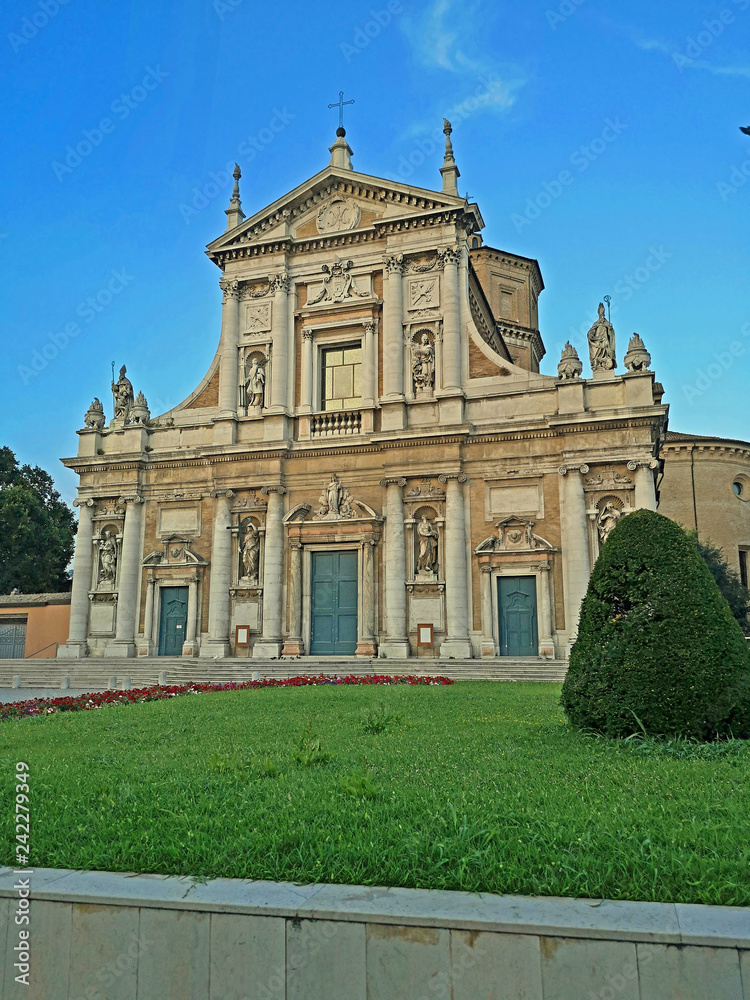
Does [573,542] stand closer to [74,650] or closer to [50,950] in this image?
[74,650]

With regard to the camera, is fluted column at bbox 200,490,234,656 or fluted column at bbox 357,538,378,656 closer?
fluted column at bbox 357,538,378,656

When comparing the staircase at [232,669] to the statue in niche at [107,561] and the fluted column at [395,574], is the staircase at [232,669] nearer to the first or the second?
the fluted column at [395,574]

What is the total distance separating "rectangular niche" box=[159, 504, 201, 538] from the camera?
29.1 m

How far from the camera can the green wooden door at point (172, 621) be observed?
28547 mm

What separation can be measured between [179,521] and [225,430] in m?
3.90

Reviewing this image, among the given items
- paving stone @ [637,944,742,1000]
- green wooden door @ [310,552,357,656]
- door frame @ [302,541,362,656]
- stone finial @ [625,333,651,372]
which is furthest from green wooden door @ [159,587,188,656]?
paving stone @ [637,944,742,1000]

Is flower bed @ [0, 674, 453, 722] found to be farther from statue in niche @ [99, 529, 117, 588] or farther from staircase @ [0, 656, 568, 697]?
statue in niche @ [99, 529, 117, 588]

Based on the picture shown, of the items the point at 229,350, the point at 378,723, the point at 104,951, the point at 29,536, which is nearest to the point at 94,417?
the point at 229,350

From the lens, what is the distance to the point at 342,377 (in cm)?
2939

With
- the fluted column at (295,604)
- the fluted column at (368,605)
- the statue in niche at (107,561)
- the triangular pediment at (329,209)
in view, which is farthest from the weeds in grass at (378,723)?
the triangular pediment at (329,209)

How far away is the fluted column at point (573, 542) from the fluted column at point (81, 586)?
17793 mm

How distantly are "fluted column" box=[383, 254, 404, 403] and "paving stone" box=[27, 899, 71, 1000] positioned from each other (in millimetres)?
23872

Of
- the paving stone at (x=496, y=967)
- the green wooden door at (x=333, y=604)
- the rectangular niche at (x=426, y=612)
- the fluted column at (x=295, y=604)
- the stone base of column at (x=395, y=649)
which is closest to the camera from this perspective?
the paving stone at (x=496, y=967)

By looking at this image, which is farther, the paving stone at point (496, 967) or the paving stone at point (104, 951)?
the paving stone at point (104, 951)
